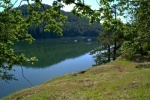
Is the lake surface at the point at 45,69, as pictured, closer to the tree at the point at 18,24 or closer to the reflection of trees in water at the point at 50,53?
the reflection of trees in water at the point at 50,53

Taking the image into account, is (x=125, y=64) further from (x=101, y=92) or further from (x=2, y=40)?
(x=2, y=40)

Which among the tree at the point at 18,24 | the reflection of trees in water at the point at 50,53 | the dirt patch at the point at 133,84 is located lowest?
the reflection of trees in water at the point at 50,53

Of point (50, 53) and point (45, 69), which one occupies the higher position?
point (45, 69)

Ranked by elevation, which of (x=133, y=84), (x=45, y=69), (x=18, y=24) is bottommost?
(x=45, y=69)

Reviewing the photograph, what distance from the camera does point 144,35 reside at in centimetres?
2189

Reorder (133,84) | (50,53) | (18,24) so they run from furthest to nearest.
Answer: (50,53) → (133,84) → (18,24)

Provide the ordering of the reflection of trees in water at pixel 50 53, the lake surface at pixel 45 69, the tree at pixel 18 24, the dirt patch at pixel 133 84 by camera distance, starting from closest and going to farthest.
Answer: the tree at pixel 18 24 → the dirt patch at pixel 133 84 → the lake surface at pixel 45 69 → the reflection of trees in water at pixel 50 53

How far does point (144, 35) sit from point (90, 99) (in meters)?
7.54

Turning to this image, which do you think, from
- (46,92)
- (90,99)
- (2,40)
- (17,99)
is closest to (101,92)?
(90,99)

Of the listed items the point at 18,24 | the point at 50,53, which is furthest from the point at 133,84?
the point at 50,53

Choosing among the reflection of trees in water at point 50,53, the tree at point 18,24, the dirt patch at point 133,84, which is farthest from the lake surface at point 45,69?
the dirt patch at point 133,84

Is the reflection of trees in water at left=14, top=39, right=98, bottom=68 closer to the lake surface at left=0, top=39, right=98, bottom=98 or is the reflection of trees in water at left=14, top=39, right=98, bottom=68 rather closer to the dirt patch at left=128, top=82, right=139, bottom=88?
the lake surface at left=0, top=39, right=98, bottom=98

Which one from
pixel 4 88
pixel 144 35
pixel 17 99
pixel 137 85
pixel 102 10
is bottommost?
pixel 4 88

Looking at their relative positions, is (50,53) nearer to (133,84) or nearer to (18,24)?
(133,84)
